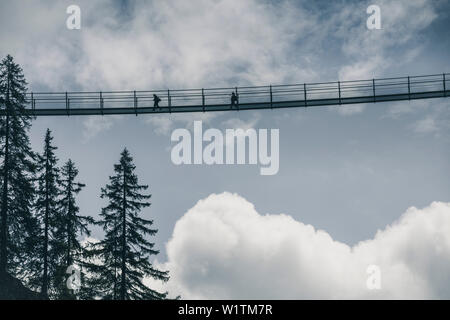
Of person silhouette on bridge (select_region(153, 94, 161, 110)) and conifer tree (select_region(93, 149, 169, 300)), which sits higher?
person silhouette on bridge (select_region(153, 94, 161, 110))

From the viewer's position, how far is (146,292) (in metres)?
32.0

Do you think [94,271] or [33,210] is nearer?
[94,271]

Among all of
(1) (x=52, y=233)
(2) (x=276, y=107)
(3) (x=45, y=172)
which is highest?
(2) (x=276, y=107)

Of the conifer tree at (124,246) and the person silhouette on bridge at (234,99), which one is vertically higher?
the person silhouette on bridge at (234,99)

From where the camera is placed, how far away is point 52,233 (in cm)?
3434

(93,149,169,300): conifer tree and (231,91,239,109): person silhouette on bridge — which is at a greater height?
(231,91,239,109): person silhouette on bridge

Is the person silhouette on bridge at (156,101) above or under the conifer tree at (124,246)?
above

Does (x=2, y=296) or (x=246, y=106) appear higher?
(x=246, y=106)
